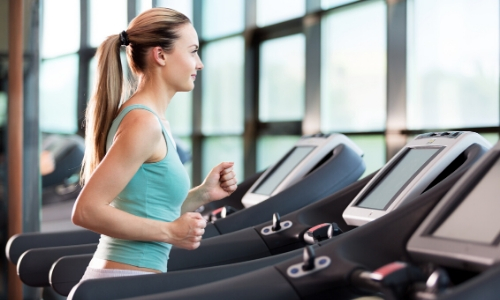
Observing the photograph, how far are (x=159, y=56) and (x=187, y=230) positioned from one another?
45cm

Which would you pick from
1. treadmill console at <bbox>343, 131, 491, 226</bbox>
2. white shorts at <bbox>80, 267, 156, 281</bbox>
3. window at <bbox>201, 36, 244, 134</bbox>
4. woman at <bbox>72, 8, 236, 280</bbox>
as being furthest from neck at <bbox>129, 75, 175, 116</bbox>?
window at <bbox>201, 36, 244, 134</bbox>

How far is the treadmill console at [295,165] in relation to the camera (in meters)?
2.59

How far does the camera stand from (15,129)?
341 cm

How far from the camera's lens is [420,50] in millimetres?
4258

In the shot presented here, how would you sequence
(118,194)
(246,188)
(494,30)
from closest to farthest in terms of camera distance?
(118,194), (246,188), (494,30)

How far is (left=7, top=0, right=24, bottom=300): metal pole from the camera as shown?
3393 mm

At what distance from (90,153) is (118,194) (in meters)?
0.24

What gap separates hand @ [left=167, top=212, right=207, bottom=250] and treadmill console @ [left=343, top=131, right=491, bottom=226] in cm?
59

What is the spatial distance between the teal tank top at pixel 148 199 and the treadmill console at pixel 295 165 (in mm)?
1048

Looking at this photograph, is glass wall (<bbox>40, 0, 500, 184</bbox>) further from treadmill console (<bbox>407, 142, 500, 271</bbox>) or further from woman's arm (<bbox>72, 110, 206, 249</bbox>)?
treadmill console (<bbox>407, 142, 500, 271</bbox>)

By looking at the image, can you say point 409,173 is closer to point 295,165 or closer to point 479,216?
point 479,216

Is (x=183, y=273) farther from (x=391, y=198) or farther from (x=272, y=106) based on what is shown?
(x=272, y=106)

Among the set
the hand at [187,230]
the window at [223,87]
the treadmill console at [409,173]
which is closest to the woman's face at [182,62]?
the hand at [187,230]

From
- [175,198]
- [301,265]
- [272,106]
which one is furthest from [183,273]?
[272,106]
